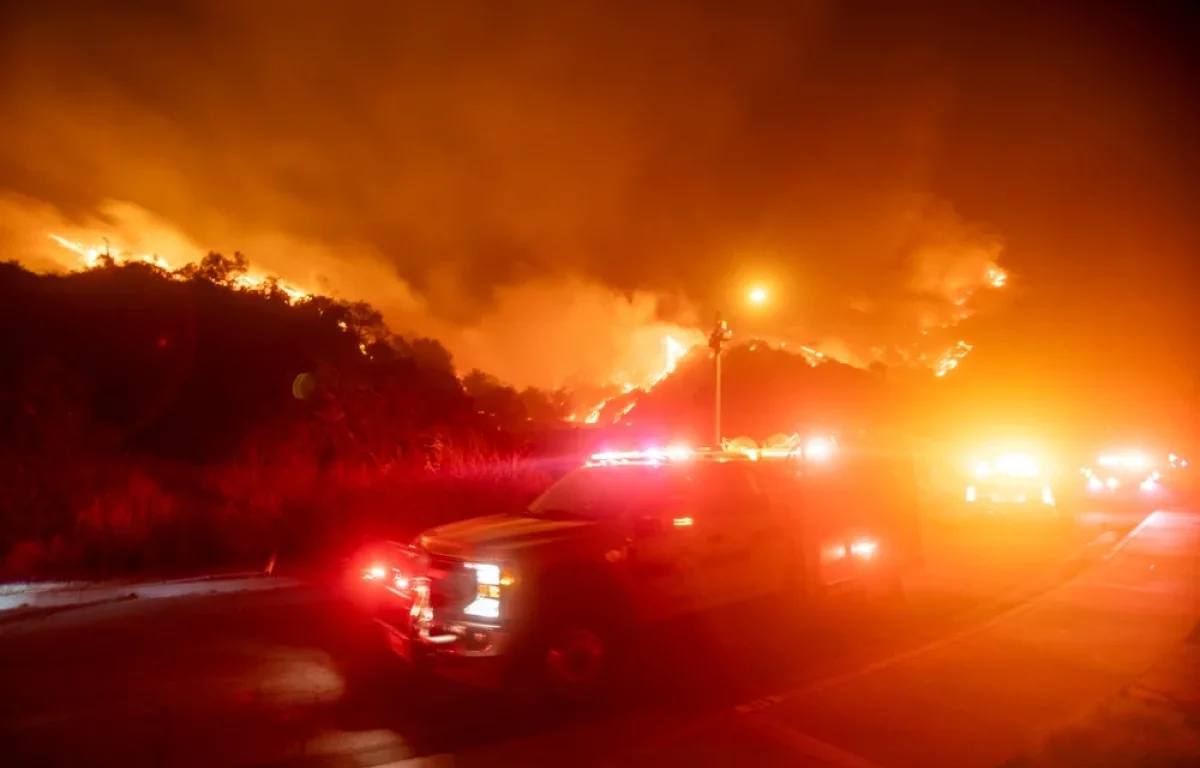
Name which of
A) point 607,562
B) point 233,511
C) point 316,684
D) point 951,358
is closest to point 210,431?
point 233,511

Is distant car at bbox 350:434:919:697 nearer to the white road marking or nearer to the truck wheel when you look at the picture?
the truck wheel

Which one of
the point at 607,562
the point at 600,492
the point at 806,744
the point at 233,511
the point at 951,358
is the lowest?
the point at 806,744

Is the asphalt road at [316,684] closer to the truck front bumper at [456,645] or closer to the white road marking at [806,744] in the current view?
the white road marking at [806,744]

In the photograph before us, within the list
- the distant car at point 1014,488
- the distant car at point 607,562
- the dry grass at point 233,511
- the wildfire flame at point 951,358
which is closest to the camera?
the distant car at point 607,562

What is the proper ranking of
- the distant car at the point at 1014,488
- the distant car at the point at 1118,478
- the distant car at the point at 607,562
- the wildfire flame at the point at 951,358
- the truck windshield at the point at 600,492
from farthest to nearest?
1. the wildfire flame at the point at 951,358
2. the distant car at the point at 1118,478
3. the distant car at the point at 1014,488
4. the truck windshield at the point at 600,492
5. the distant car at the point at 607,562

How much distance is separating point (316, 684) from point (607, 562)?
2.60 metres

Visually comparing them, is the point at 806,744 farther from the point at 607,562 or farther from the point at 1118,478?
the point at 1118,478

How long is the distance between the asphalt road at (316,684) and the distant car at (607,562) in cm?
40

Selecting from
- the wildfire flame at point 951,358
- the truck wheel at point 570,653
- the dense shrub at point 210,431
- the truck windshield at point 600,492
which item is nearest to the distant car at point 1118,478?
the wildfire flame at point 951,358

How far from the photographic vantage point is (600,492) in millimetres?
8398

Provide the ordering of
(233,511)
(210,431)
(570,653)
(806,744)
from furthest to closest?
1. (210,431)
2. (233,511)
3. (570,653)
4. (806,744)

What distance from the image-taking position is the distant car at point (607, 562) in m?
6.52

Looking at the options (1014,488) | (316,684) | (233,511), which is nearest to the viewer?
(316,684)

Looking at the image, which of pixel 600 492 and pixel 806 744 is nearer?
pixel 806 744
